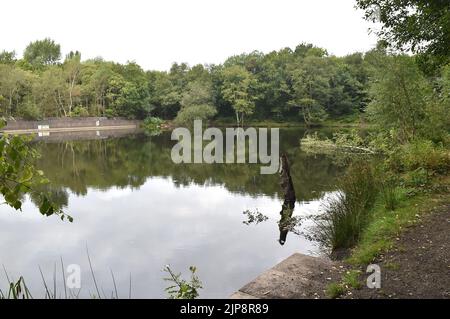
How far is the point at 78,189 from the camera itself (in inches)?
473

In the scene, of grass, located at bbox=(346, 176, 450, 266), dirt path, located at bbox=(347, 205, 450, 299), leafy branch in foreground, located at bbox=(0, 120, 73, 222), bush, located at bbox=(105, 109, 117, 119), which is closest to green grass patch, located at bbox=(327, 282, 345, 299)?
dirt path, located at bbox=(347, 205, 450, 299)

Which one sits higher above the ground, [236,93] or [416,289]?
[236,93]

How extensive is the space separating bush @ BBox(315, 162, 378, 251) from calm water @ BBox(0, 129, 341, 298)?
617mm

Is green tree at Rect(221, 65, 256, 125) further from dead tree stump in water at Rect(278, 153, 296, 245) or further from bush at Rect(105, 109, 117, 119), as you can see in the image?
dead tree stump in water at Rect(278, 153, 296, 245)

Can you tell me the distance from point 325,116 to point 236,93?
10.3 meters

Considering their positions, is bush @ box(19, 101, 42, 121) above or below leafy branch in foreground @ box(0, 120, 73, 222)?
above

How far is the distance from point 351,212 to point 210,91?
40.5 metres

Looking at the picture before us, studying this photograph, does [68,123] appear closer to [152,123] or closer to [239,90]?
[152,123]

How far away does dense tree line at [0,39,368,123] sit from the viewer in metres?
40.9

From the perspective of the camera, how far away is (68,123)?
4138 centimetres

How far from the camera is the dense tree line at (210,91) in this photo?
40906 mm

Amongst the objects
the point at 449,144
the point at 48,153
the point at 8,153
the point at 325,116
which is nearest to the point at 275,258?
the point at 8,153

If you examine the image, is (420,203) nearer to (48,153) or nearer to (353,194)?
(353,194)
